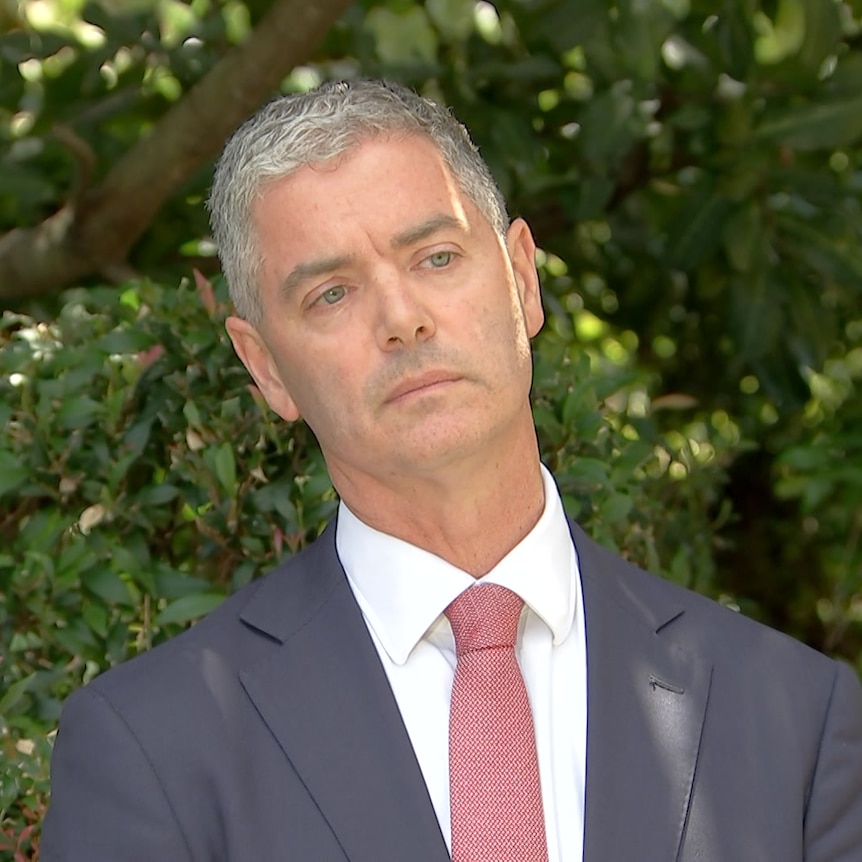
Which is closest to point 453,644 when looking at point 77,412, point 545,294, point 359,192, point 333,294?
point 333,294

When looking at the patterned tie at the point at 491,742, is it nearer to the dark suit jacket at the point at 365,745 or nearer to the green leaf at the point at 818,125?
the dark suit jacket at the point at 365,745

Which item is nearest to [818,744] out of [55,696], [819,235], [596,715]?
[596,715]

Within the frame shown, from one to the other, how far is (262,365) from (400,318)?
365 millimetres

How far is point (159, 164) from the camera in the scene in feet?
11.1

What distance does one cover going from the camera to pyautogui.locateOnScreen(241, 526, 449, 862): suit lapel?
75.6 inches

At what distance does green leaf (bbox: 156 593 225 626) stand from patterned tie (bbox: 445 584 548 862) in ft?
1.87

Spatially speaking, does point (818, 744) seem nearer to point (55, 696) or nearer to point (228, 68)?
point (55, 696)

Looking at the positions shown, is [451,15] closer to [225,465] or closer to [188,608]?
[225,465]

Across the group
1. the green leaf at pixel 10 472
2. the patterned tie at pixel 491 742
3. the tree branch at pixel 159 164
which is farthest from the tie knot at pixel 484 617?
the tree branch at pixel 159 164

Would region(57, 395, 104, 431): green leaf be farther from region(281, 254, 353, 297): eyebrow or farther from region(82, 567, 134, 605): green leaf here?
region(281, 254, 353, 297): eyebrow

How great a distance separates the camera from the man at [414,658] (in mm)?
1941

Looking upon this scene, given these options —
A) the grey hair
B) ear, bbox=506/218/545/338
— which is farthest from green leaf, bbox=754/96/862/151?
the grey hair

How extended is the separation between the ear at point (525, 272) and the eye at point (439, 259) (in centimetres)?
21

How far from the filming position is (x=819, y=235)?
11.5ft
